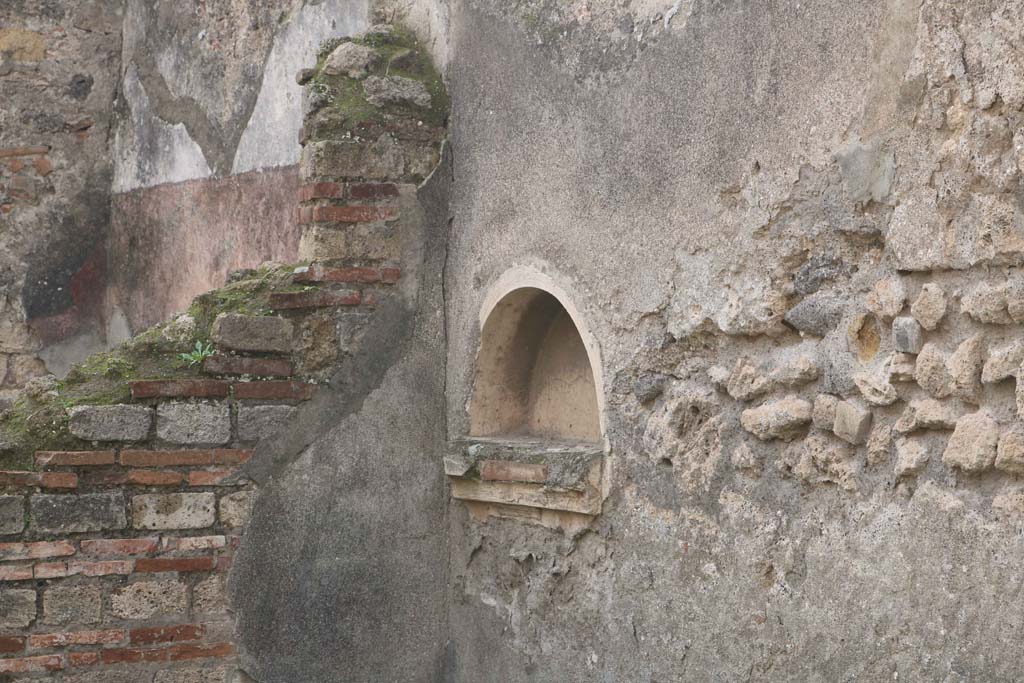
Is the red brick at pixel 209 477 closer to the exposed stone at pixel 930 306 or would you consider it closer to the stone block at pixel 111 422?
the stone block at pixel 111 422

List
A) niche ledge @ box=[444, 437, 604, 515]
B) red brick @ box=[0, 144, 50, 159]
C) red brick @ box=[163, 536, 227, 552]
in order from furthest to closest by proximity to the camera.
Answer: red brick @ box=[0, 144, 50, 159] → red brick @ box=[163, 536, 227, 552] → niche ledge @ box=[444, 437, 604, 515]

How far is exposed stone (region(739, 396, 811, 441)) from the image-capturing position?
3033 mm

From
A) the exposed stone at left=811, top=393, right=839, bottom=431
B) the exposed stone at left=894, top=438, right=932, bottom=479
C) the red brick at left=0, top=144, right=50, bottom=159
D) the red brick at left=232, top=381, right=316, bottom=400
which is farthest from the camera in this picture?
the red brick at left=0, top=144, right=50, bottom=159

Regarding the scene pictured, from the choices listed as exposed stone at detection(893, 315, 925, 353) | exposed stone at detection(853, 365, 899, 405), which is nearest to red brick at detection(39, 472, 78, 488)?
exposed stone at detection(853, 365, 899, 405)

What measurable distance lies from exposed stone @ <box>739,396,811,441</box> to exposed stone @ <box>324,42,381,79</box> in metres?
2.26

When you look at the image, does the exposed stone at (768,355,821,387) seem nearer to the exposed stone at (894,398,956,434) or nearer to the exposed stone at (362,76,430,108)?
the exposed stone at (894,398,956,434)

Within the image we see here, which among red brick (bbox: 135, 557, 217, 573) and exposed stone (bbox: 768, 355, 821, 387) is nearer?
exposed stone (bbox: 768, 355, 821, 387)

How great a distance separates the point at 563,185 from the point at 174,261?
3.25 metres

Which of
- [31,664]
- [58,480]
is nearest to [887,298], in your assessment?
[58,480]

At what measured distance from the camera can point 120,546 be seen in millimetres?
4328

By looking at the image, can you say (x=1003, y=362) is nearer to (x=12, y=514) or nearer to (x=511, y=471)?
(x=511, y=471)

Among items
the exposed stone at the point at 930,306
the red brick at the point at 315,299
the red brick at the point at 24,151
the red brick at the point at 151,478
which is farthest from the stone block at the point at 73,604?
the red brick at the point at 24,151

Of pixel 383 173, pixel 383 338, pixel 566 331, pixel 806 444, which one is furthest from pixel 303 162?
pixel 806 444

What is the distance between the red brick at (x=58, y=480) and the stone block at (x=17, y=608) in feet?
1.13
